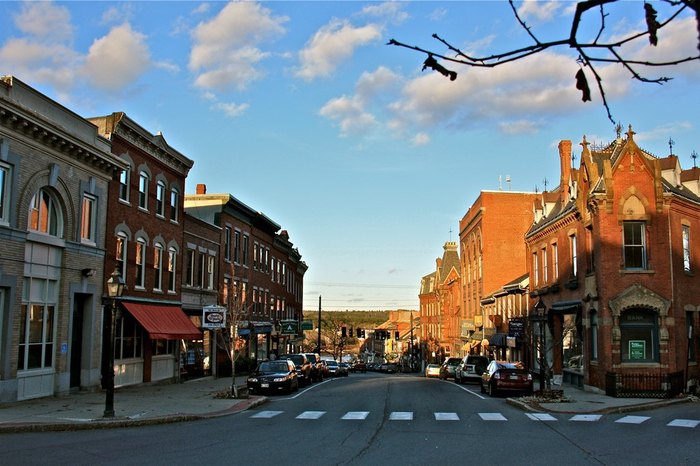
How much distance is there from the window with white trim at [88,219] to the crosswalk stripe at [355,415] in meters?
11.7

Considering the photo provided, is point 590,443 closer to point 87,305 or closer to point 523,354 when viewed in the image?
point 87,305

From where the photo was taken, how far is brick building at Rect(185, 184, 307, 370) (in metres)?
41.2

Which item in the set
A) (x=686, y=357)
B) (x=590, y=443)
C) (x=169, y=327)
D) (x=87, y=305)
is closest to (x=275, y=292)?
(x=169, y=327)

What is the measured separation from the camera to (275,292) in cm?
5469

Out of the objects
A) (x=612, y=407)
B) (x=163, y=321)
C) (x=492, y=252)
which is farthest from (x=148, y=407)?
(x=492, y=252)

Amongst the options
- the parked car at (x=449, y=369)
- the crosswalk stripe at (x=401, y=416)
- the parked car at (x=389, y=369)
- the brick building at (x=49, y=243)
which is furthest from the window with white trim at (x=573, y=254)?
the parked car at (x=389, y=369)

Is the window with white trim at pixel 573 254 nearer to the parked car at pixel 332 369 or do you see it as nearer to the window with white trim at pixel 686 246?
the window with white trim at pixel 686 246

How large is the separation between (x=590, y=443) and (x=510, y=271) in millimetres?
44454

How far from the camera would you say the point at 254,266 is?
157ft

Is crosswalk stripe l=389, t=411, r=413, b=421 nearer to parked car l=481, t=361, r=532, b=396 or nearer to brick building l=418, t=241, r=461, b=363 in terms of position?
parked car l=481, t=361, r=532, b=396

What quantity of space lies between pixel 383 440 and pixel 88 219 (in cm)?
1562

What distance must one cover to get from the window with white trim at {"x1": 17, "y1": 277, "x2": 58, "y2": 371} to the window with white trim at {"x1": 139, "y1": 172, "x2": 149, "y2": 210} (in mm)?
7491

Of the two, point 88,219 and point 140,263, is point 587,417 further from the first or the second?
point 140,263

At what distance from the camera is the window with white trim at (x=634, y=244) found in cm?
2859
